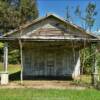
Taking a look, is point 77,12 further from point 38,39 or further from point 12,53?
point 12,53

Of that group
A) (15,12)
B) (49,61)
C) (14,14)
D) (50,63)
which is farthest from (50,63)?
(15,12)

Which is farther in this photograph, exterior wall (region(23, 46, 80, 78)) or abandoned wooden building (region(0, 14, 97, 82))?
exterior wall (region(23, 46, 80, 78))

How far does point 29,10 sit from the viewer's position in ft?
192

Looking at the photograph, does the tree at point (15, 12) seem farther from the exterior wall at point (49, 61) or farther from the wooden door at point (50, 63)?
the wooden door at point (50, 63)

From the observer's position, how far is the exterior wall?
25.8 m

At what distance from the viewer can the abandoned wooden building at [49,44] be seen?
20.7 metres

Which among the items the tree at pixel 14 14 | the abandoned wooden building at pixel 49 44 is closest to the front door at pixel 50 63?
the abandoned wooden building at pixel 49 44

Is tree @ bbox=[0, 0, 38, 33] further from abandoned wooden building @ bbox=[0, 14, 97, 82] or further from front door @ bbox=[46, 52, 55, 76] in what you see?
front door @ bbox=[46, 52, 55, 76]

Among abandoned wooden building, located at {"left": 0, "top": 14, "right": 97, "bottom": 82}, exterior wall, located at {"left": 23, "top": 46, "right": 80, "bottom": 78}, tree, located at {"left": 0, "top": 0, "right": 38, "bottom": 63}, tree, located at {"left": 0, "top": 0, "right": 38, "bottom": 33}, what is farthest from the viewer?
tree, located at {"left": 0, "top": 0, "right": 38, "bottom": 33}

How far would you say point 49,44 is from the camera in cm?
2267

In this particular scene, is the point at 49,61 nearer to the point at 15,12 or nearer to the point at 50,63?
the point at 50,63

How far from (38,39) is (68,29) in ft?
7.29

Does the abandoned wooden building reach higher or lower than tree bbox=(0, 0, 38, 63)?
lower

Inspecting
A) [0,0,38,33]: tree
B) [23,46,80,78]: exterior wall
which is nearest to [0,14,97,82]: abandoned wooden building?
[23,46,80,78]: exterior wall
